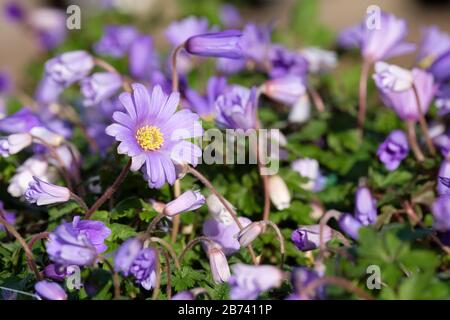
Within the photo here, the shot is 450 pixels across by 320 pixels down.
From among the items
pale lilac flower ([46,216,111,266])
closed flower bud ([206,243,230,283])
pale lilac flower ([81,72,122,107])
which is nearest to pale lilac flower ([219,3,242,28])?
pale lilac flower ([81,72,122,107])

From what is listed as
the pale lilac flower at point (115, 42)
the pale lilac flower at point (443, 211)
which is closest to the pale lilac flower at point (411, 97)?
the pale lilac flower at point (443, 211)

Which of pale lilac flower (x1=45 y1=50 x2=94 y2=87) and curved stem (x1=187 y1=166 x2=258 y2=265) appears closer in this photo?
curved stem (x1=187 y1=166 x2=258 y2=265)

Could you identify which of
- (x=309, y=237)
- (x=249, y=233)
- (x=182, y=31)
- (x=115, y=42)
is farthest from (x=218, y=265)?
(x=115, y=42)

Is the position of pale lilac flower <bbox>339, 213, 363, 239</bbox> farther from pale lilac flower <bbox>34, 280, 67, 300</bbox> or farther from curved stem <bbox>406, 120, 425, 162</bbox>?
pale lilac flower <bbox>34, 280, 67, 300</bbox>

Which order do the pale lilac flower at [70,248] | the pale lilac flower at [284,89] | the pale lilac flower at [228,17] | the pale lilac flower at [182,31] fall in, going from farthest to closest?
1. the pale lilac flower at [228,17]
2. the pale lilac flower at [182,31]
3. the pale lilac flower at [284,89]
4. the pale lilac flower at [70,248]

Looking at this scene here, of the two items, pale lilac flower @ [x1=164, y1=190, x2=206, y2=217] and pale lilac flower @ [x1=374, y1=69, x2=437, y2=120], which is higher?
pale lilac flower @ [x1=374, y1=69, x2=437, y2=120]

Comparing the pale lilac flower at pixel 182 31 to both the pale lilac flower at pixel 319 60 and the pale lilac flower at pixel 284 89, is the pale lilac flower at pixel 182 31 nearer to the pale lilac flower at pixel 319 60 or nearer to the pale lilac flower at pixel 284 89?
the pale lilac flower at pixel 319 60
